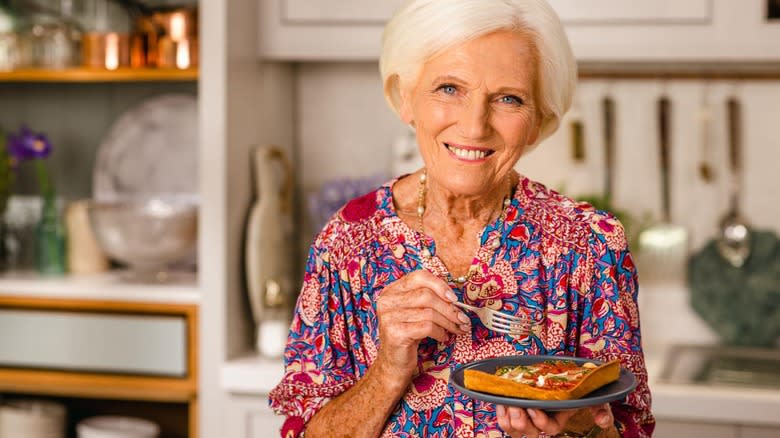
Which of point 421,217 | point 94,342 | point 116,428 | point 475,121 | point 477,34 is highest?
point 477,34

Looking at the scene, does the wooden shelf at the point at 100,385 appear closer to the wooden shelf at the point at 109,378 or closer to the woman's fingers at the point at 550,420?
the wooden shelf at the point at 109,378

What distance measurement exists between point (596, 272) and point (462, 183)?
0.69ft

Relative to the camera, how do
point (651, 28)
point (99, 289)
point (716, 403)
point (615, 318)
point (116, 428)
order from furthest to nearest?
point (116, 428), point (99, 289), point (651, 28), point (716, 403), point (615, 318)

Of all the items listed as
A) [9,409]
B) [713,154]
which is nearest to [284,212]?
[9,409]

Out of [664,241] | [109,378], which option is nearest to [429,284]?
[109,378]

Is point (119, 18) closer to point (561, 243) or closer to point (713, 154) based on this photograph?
point (713, 154)

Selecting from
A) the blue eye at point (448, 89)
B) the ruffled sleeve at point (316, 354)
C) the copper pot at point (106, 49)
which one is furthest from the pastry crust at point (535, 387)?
the copper pot at point (106, 49)

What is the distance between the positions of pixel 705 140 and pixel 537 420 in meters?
1.71

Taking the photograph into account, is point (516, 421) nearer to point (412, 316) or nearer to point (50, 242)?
point (412, 316)

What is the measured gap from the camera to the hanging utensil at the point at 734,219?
8.38ft

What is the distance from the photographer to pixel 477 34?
117 centimetres

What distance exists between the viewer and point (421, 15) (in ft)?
3.93

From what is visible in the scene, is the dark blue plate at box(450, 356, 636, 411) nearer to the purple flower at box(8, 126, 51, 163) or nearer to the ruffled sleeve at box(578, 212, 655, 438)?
the ruffled sleeve at box(578, 212, 655, 438)

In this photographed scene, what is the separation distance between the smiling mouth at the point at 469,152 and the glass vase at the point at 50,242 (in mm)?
1698
